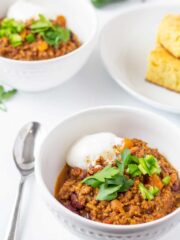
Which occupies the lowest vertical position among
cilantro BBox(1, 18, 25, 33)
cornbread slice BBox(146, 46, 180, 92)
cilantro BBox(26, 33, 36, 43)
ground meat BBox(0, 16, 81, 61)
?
cornbread slice BBox(146, 46, 180, 92)

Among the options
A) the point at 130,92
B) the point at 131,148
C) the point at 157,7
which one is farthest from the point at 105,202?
the point at 157,7

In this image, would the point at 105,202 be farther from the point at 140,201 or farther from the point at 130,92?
the point at 130,92

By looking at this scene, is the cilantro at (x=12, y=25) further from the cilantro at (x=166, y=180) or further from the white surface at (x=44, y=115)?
the cilantro at (x=166, y=180)

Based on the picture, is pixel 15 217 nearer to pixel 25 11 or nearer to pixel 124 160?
pixel 124 160

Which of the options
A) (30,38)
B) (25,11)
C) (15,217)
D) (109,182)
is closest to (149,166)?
(109,182)

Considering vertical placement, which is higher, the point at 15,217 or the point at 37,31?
the point at 37,31

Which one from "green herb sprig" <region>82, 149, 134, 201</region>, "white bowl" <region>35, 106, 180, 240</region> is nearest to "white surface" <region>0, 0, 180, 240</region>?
"white bowl" <region>35, 106, 180, 240</region>

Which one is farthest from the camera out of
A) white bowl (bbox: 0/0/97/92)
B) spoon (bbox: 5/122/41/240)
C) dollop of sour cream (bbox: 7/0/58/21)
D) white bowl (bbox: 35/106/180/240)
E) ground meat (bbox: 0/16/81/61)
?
dollop of sour cream (bbox: 7/0/58/21)

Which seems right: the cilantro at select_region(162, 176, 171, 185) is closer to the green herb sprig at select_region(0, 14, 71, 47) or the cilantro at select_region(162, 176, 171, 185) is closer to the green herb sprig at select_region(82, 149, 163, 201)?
the green herb sprig at select_region(82, 149, 163, 201)
